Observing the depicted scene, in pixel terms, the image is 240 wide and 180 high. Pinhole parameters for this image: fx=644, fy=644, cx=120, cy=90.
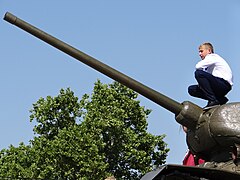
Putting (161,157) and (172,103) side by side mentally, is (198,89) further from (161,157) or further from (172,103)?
(161,157)

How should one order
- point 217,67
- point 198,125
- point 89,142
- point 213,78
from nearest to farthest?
point 198,125, point 213,78, point 217,67, point 89,142

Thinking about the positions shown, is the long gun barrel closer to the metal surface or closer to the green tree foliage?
the metal surface

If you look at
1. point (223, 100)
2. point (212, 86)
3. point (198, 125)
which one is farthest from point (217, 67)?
point (198, 125)

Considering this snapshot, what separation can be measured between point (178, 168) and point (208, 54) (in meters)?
3.22

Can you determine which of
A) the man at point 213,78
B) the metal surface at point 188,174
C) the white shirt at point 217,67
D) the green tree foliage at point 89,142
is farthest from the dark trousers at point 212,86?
the green tree foliage at point 89,142

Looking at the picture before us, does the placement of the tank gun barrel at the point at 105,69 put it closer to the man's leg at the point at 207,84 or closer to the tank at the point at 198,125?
the tank at the point at 198,125

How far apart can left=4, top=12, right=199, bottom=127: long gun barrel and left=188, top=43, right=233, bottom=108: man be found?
69cm

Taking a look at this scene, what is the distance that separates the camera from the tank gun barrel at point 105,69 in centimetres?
942

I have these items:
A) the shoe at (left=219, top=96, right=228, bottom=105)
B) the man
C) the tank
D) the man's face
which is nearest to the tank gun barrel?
the tank

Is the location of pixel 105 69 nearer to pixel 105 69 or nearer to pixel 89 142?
pixel 105 69

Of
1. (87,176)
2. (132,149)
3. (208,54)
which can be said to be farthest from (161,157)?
(208,54)

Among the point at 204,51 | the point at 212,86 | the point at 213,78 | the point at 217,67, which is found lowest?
the point at 212,86

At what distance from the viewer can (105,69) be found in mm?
9539

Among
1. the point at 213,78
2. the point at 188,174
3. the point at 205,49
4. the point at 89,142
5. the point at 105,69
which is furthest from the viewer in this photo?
the point at 89,142
